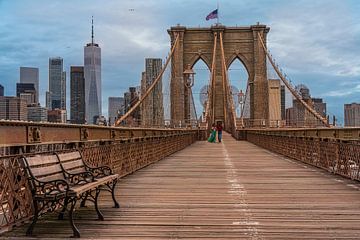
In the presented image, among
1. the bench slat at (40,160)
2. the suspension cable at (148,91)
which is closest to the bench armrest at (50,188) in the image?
the bench slat at (40,160)

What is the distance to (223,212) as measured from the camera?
22.0ft

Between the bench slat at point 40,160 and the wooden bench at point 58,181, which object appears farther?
the bench slat at point 40,160

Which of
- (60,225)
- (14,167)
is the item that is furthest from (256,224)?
(14,167)

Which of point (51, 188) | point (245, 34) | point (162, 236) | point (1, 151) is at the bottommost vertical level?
point (162, 236)

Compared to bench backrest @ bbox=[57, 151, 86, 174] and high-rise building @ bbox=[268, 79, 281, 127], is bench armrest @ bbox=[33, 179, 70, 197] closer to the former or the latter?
bench backrest @ bbox=[57, 151, 86, 174]

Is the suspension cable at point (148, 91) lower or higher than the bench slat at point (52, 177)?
higher

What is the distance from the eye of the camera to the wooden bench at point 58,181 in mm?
5289

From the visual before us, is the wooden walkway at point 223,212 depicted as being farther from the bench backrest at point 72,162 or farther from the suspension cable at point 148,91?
the suspension cable at point 148,91

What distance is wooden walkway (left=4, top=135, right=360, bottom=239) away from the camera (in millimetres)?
5410

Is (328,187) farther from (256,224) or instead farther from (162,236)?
(162,236)

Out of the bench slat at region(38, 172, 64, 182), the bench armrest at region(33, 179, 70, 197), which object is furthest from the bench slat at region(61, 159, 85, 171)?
the bench armrest at region(33, 179, 70, 197)

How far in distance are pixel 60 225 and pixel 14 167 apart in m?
0.81

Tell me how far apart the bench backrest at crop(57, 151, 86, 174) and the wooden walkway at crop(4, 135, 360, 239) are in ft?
1.76

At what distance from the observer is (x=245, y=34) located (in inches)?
3460
